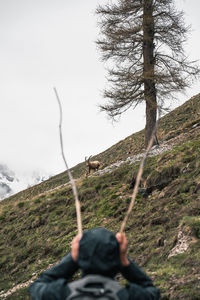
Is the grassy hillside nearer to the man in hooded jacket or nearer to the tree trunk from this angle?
the man in hooded jacket

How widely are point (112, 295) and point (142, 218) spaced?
21.3 feet

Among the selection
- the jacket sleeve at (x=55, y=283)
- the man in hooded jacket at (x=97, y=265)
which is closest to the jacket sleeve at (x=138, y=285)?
the man in hooded jacket at (x=97, y=265)

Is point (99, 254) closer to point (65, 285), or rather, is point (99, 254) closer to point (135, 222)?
point (65, 285)

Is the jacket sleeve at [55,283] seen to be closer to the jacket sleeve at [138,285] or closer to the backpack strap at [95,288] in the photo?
the backpack strap at [95,288]

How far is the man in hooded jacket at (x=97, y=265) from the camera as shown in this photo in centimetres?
174

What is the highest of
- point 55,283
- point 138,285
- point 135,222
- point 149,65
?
point 149,65

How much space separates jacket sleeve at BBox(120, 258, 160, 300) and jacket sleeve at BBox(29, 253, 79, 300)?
0.35m

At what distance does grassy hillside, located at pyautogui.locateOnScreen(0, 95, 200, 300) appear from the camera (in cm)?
508

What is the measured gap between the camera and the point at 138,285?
1868 millimetres

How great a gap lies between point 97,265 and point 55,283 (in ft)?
1.01

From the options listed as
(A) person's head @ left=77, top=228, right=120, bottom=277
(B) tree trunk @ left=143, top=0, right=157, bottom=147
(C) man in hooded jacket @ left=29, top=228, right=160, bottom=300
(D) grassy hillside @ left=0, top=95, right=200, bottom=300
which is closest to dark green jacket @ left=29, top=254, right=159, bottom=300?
(C) man in hooded jacket @ left=29, top=228, right=160, bottom=300

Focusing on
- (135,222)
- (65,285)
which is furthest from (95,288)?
(135,222)

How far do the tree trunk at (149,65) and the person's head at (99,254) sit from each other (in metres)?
12.5

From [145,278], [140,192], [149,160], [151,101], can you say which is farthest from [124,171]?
[145,278]
